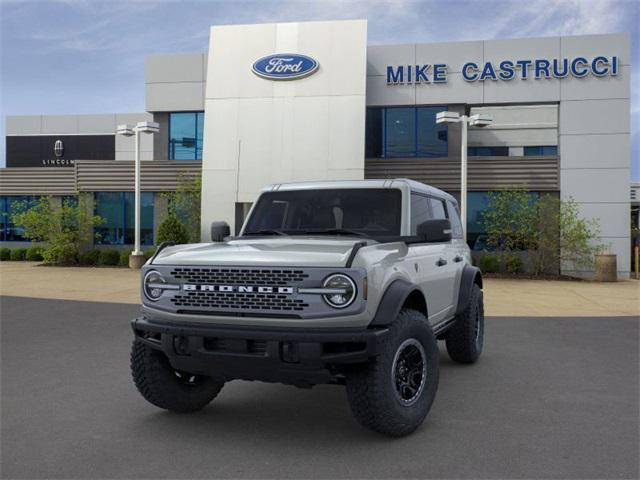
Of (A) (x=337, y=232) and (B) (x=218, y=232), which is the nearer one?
(A) (x=337, y=232)

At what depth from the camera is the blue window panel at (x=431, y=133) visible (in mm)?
22531

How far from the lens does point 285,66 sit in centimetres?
2116

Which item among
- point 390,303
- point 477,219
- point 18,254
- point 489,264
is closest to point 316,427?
point 390,303

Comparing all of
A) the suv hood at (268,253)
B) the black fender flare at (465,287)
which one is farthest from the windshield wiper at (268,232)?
the black fender flare at (465,287)

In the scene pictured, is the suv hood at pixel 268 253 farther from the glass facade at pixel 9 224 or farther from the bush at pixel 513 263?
the glass facade at pixel 9 224

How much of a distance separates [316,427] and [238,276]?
1.38 meters

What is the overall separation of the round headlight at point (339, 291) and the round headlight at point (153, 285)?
1.28m

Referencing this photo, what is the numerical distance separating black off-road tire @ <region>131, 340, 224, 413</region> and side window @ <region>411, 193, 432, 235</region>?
2.28 metres

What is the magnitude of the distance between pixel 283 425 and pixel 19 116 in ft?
157

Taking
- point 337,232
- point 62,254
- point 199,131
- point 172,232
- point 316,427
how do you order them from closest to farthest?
1. point 316,427
2. point 337,232
3. point 172,232
4. point 62,254
5. point 199,131

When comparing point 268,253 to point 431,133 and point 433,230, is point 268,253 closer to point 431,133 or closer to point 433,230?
point 433,230

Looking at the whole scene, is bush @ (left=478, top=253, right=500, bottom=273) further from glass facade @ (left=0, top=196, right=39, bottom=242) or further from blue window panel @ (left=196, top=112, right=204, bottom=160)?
glass facade @ (left=0, top=196, right=39, bottom=242)

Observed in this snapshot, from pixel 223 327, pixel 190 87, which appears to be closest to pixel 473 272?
pixel 223 327

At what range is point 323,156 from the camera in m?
20.4
